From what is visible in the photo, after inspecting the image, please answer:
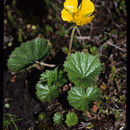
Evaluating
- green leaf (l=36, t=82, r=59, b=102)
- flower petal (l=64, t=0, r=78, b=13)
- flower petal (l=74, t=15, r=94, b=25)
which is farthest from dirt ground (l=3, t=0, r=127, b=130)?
flower petal (l=74, t=15, r=94, b=25)

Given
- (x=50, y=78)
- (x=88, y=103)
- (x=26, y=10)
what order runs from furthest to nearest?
1. (x=26, y=10)
2. (x=50, y=78)
3. (x=88, y=103)

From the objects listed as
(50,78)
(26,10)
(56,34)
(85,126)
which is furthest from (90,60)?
(26,10)

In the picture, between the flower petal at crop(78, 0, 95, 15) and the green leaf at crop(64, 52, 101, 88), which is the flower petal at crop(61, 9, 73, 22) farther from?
the green leaf at crop(64, 52, 101, 88)

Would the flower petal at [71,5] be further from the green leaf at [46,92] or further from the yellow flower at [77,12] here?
the green leaf at [46,92]

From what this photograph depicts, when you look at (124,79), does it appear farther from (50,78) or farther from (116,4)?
(116,4)

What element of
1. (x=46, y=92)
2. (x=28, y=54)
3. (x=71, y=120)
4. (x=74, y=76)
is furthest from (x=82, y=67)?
(x=28, y=54)

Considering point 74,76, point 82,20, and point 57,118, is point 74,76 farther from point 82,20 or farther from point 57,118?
point 82,20
